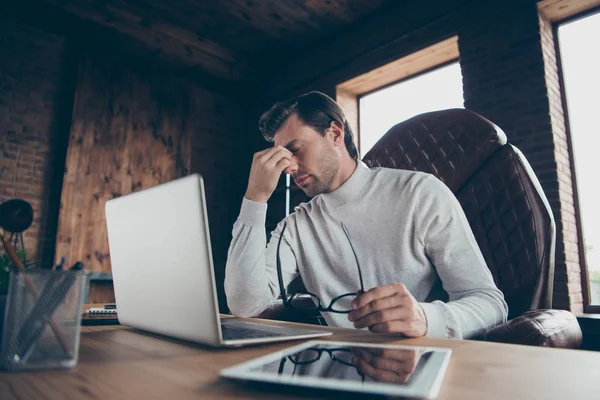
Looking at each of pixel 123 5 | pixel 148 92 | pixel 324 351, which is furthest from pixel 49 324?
pixel 148 92

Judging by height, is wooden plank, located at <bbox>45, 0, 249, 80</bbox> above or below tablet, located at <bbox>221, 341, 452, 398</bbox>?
above

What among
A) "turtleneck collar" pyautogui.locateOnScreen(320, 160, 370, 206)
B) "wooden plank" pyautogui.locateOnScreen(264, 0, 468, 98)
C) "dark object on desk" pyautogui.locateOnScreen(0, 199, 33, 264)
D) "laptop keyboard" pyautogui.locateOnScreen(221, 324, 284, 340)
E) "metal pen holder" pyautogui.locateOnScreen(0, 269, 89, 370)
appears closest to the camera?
"metal pen holder" pyautogui.locateOnScreen(0, 269, 89, 370)

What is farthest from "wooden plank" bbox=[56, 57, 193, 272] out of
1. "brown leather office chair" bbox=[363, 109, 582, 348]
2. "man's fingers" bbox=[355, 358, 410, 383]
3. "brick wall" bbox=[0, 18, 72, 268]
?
"man's fingers" bbox=[355, 358, 410, 383]

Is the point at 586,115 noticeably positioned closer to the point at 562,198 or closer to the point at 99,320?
the point at 562,198

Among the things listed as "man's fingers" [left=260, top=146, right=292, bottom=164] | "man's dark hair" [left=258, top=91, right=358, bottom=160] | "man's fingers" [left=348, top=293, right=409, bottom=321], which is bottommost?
"man's fingers" [left=348, top=293, right=409, bottom=321]

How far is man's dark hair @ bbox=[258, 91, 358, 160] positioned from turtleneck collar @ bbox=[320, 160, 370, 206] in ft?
0.80

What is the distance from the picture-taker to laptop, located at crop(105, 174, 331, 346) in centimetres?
54

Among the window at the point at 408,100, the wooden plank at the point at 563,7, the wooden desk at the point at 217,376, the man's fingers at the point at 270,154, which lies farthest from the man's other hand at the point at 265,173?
the wooden plank at the point at 563,7

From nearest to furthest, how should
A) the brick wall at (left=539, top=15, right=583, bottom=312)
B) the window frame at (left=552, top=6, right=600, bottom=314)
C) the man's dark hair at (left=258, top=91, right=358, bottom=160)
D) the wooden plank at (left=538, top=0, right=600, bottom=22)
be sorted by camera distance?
1. the man's dark hair at (left=258, top=91, right=358, bottom=160)
2. the brick wall at (left=539, top=15, right=583, bottom=312)
3. the window frame at (left=552, top=6, right=600, bottom=314)
4. the wooden plank at (left=538, top=0, right=600, bottom=22)

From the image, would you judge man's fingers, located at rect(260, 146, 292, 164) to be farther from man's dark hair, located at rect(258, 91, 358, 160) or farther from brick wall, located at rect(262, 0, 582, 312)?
brick wall, located at rect(262, 0, 582, 312)

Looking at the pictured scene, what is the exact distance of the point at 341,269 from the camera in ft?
4.50

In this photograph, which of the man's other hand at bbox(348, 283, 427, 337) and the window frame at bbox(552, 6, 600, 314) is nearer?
the man's other hand at bbox(348, 283, 427, 337)

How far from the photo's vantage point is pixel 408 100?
4.35 m

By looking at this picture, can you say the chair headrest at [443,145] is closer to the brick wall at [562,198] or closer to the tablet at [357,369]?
the tablet at [357,369]
